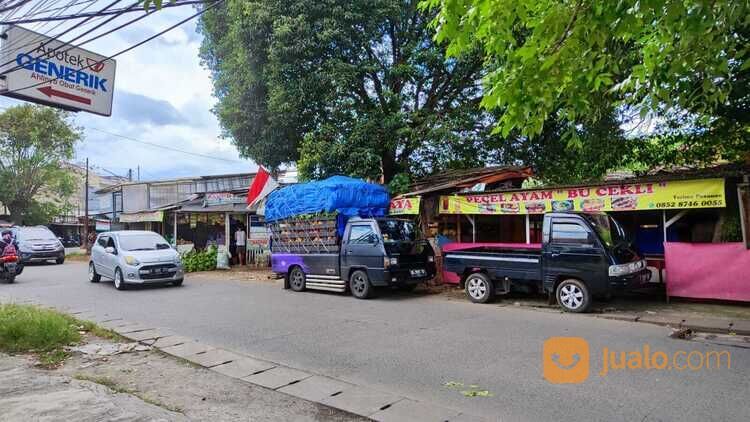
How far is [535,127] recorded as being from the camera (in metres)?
5.31

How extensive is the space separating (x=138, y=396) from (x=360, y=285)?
7.18 m

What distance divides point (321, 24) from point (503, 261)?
8919 millimetres

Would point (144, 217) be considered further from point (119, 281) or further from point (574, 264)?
point (574, 264)

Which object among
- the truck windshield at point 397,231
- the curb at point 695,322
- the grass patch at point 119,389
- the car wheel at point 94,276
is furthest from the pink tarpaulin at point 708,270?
the car wheel at point 94,276

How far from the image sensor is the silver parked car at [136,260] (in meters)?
13.7

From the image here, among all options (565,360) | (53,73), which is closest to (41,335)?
(53,73)

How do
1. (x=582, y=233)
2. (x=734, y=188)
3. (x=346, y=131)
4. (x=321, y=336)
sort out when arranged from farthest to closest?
(x=346, y=131) < (x=734, y=188) < (x=582, y=233) < (x=321, y=336)

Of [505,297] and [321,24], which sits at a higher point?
[321,24]

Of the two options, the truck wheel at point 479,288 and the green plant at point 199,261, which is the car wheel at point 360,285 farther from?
the green plant at point 199,261

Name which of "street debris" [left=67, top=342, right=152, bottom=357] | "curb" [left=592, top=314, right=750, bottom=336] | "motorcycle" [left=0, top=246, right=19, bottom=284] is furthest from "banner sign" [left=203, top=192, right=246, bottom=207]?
"curb" [left=592, top=314, right=750, bottom=336]

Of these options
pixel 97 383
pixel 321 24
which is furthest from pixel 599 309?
pixel 321 24

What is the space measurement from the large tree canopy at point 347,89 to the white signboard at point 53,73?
4979mm

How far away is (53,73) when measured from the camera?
9961 mm

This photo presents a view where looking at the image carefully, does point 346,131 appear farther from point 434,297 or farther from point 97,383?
point 97,383
